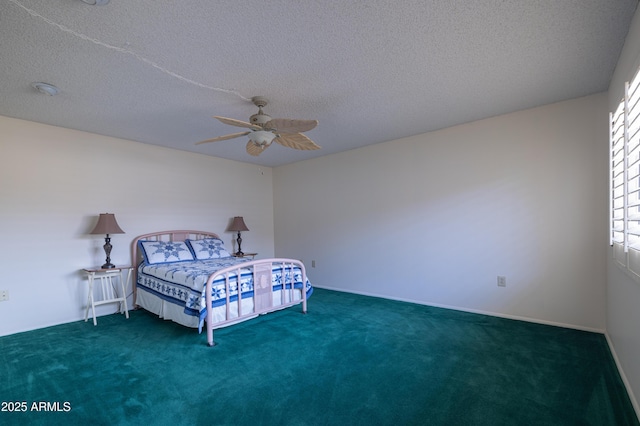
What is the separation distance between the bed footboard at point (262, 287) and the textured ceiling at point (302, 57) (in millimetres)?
1710

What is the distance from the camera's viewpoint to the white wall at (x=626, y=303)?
5.87 ft

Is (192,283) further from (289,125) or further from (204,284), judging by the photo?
(289,125)

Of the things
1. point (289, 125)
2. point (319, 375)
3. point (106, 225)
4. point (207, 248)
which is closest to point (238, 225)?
point (207, 248)

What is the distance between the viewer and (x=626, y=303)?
2066 millimetres

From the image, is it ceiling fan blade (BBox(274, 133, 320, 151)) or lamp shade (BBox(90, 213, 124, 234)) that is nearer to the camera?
ceiling fan blade (BBox(274, 133, 320, 151))

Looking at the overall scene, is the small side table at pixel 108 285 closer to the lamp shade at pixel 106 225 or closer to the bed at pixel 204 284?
the bed at pixel 204 284

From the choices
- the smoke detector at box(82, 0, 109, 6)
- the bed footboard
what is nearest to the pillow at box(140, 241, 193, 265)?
the bed footboard

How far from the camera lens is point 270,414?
1.83 metres

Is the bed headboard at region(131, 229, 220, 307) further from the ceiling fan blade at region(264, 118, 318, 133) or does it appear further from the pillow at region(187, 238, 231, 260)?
the ceiling fan blade at region(264, 118, 318, 133)

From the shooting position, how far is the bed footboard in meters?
3.01

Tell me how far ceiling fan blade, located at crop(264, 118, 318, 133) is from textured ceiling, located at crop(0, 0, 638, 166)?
1.17 feet

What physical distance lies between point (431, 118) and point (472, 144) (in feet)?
2.13

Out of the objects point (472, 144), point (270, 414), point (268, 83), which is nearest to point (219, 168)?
point (268, 83)

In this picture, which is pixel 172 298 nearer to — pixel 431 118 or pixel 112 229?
pixel 112 229
